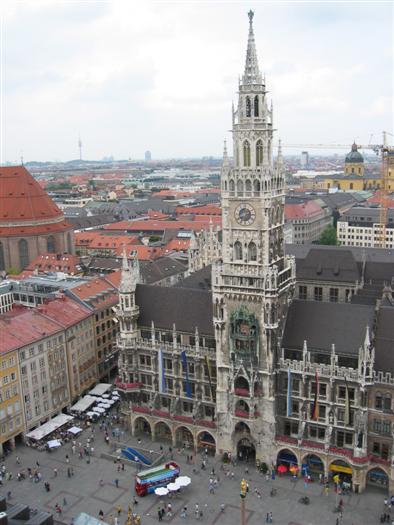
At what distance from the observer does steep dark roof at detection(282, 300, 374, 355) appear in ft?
268

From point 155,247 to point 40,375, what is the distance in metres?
98.8

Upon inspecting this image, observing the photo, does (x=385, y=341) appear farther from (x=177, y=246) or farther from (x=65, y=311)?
(x=177, y=246)

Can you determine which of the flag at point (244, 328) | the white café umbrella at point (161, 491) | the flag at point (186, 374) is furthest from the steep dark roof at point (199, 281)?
the white café umbrella at point (161, 491)

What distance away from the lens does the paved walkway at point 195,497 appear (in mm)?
76312

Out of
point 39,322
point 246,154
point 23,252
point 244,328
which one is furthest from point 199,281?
point 23,252

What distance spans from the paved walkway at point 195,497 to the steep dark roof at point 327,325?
1995cm

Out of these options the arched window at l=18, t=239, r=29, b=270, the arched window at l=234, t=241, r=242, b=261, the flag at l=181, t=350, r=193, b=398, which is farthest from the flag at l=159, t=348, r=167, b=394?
the arched window at l=18, t=239, r=29, b=270

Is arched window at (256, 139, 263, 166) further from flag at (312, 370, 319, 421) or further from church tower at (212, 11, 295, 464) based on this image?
flag at (312, 370, 319, 421)

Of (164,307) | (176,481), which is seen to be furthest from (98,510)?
(164,307)

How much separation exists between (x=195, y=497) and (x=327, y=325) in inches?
1193

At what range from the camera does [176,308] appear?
96.9 metres

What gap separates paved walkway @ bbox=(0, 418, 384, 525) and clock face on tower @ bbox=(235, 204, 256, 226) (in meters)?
37.0

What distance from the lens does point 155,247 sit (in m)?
195

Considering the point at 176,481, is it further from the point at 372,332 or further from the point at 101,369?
the point at 101,369
